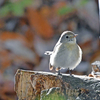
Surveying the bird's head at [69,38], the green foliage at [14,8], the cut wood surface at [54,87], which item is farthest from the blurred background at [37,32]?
the cut wood surface at [54,87]

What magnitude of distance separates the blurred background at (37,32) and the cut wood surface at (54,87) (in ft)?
5.34

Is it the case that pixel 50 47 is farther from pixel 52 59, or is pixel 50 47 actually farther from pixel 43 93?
pixel 43 93

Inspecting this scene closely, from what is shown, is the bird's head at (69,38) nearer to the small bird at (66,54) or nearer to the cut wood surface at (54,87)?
the small bird at (66,54)

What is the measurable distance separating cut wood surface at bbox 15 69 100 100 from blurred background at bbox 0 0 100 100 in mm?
1627

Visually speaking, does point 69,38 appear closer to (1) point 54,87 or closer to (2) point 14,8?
(1) point 54,87

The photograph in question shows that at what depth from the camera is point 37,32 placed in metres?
4.44

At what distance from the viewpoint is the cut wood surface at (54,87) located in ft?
7.65

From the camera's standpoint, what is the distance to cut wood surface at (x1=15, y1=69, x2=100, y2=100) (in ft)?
7.65

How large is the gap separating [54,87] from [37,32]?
205cm

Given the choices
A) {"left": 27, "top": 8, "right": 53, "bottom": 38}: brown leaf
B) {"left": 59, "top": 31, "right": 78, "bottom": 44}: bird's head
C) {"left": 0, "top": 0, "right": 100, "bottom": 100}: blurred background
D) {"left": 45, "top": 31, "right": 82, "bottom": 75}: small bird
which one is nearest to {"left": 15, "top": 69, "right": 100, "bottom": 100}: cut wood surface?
{"left": 45, "top": 31, "right": 82, "bottom": 75}: small bird

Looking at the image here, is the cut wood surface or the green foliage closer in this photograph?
the cut wood surface

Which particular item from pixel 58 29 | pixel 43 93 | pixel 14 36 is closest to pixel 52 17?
pixel 58 29

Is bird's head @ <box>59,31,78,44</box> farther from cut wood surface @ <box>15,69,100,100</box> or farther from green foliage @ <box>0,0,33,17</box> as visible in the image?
green foliage @ <box>0,0,33,17</box>

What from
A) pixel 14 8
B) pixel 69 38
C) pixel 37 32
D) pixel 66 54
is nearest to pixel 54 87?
pixel 66 54
